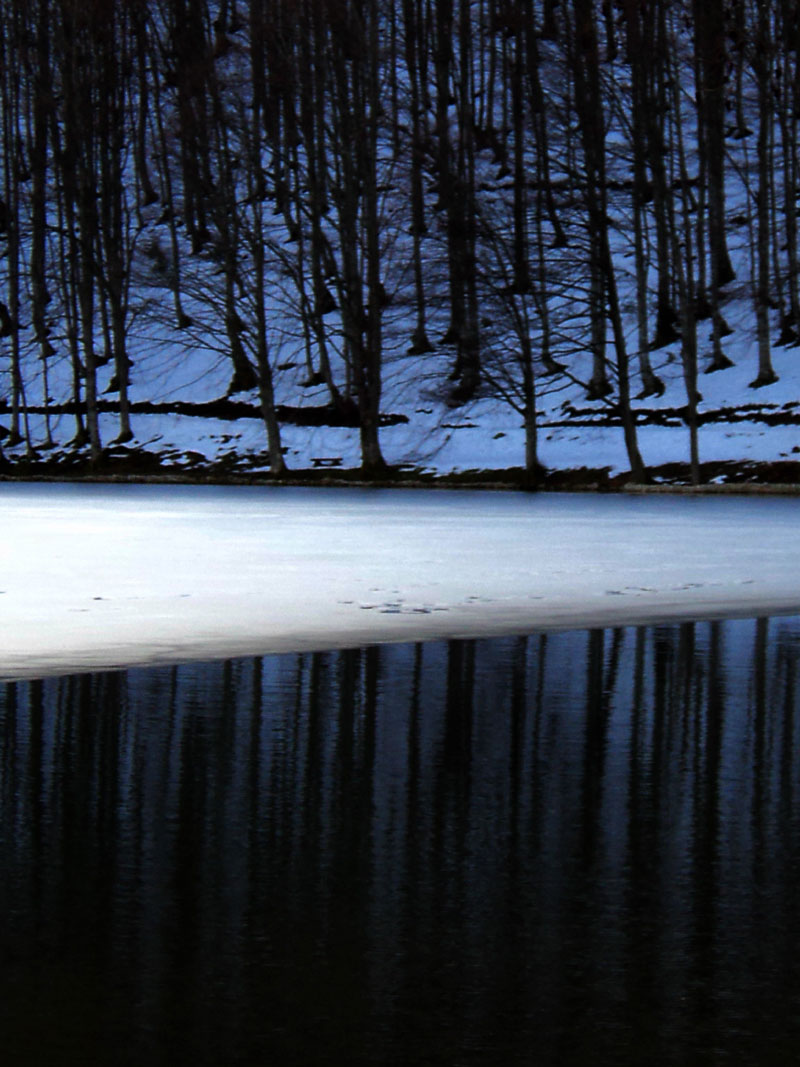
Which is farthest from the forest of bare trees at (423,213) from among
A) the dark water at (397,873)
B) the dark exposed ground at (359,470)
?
the dark water at (397,873)

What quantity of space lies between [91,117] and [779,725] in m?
63.8

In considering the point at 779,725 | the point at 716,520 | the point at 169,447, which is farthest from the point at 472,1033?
the point at 169,447

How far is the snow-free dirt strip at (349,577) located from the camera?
566 inches

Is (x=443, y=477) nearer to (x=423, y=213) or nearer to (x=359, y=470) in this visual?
(x=359, y=470)

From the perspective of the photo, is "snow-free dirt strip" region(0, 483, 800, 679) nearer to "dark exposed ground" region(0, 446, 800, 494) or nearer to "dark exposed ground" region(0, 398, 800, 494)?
"dark exposed ground" region(0, 446, 800, 494)

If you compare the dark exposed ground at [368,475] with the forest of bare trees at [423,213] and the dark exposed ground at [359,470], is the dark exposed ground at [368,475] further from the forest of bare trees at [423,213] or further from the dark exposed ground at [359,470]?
the forest of bare trees at [423,213]

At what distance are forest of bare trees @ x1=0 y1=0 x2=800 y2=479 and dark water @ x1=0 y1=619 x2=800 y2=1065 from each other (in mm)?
40940

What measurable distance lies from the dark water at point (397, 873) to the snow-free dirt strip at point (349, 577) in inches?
103

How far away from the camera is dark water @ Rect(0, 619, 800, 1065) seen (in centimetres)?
500

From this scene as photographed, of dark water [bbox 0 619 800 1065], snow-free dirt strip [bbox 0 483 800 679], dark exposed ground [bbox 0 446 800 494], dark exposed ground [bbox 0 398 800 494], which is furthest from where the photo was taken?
dark exposed ground [bbox 0 398 800 494]

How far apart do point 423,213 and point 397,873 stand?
72.2m

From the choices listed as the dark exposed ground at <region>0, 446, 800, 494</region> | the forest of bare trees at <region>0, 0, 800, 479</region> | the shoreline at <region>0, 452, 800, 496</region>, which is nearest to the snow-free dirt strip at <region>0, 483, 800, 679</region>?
the shoreline at <region>0, 452, 800, 496</region>

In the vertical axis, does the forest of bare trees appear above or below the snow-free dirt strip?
above

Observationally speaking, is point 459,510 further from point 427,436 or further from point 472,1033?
point 472,1033
